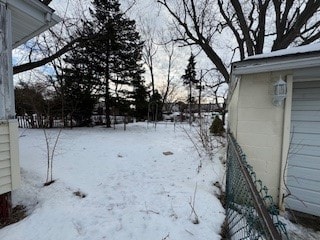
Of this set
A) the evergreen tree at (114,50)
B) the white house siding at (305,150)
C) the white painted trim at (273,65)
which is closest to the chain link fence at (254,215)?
the white house siding at (305,150)

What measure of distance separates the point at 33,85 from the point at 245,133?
13727 mm

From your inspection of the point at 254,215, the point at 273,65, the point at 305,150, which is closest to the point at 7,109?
the point at 254,215

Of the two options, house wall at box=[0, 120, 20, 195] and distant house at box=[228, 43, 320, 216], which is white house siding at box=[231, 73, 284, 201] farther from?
house wall at box=[0, 120, 20, 195]

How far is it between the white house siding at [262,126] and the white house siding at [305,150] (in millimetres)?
369

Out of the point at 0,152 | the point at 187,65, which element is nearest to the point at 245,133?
the point at 0,152

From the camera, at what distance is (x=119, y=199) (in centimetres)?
344

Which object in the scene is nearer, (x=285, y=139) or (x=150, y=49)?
(x=285, y=139)

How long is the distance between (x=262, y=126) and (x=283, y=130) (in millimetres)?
310

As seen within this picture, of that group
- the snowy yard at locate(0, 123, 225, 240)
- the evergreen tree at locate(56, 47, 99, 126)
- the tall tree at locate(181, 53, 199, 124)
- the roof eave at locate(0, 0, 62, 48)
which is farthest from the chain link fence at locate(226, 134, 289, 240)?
the tall tree at locate(181, 53, 199, 124)

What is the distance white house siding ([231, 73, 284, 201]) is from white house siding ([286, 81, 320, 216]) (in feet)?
1.21

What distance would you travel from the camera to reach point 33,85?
1352 centimetres

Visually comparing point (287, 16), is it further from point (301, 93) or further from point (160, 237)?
point (160, 237)

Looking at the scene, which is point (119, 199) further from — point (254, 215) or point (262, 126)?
point (262, 126)

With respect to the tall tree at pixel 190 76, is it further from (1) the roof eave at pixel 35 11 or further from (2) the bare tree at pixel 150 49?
(1) the roof eave at pixel 35 11
